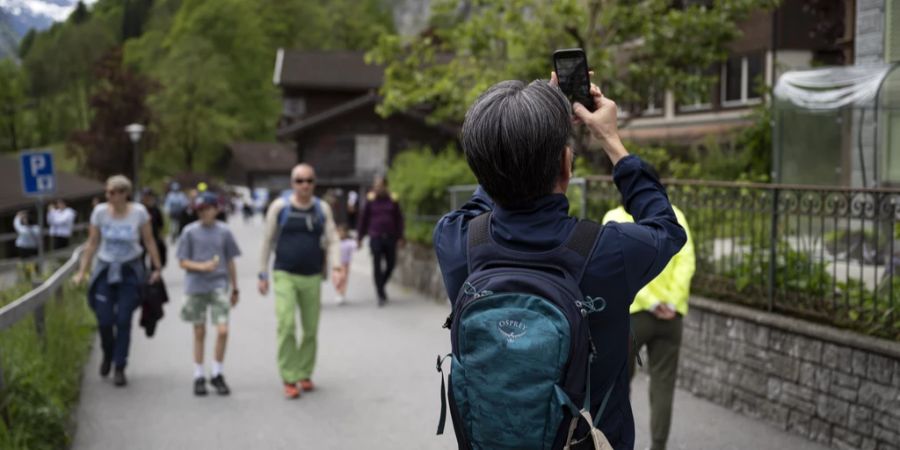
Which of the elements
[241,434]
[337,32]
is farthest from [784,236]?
[337,32]

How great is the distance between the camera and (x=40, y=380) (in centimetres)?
745

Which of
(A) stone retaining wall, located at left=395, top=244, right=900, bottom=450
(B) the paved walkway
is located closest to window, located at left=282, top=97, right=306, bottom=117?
(B) the paved walkway

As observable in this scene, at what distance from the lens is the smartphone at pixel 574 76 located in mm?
2840

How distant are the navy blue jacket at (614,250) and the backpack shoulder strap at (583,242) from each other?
1 cm

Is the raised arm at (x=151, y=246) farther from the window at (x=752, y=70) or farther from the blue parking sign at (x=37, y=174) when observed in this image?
the window at (x=752, y=70)

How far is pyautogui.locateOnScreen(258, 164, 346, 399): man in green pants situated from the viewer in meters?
8.96

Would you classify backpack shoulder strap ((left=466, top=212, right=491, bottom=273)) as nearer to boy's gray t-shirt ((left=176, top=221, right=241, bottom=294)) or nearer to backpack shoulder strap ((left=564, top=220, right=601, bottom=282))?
backpack shoulder strap ((left=564, top=220, right=601, bottom=282))

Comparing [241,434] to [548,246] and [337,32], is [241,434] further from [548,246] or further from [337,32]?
[337,32]

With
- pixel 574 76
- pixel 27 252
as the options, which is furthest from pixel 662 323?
pixel 27 252

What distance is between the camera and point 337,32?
93.9 metres

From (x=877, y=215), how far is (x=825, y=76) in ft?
14.8

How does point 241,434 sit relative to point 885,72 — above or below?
below

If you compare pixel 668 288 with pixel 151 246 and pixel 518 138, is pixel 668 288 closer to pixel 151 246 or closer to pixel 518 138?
pixel 518 138

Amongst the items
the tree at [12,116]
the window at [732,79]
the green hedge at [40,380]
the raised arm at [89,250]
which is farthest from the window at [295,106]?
the raised arm at [89,250]
